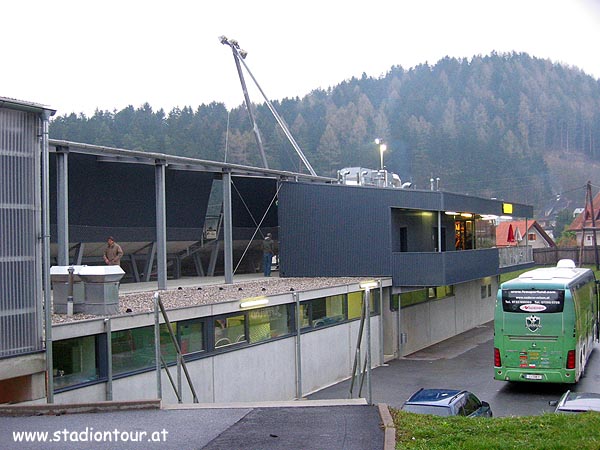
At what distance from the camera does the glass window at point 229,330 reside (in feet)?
61.4

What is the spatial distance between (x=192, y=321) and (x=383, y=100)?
144194mm

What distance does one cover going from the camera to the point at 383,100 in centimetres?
15838

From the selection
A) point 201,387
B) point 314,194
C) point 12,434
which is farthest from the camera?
point 314,194

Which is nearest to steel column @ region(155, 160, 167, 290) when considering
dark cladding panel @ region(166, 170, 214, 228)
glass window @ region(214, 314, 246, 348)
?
dark cladding panel @ region(166, 170, 214, 228)

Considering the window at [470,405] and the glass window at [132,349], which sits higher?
the glass window at [132,349]

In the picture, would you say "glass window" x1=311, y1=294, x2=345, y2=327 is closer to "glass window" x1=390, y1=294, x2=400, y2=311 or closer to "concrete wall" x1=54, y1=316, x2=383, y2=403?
"concrete wall" x1=54, y1=316, x2=383, y2=403

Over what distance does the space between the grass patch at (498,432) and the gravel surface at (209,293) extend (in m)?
7.16

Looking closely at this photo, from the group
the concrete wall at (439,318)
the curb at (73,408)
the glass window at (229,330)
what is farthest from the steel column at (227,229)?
the curb at (73,408)

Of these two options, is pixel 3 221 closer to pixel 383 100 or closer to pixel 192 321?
pixel 192 321

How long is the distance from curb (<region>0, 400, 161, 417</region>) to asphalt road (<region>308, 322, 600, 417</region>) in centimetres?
996

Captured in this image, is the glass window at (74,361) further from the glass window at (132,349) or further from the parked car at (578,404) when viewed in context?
the parked car at (578,404)

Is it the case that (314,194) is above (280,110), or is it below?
below

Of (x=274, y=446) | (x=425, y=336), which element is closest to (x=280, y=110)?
(x=425, y=336)

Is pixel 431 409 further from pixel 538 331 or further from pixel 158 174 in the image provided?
pixel 158 174
